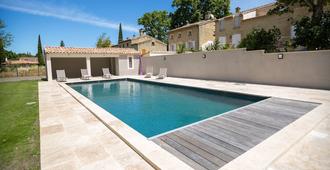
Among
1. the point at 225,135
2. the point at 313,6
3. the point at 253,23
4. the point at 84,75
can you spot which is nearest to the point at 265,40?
the point at 313,6

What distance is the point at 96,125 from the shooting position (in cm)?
482

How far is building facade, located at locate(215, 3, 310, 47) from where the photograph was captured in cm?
1683

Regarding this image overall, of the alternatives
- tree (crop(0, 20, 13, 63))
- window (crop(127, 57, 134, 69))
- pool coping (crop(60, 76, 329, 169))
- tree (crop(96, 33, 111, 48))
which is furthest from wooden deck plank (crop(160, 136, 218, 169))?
tree (crop(96, 33, 111, 48))

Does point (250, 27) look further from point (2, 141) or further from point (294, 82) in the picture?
point (2, 141)

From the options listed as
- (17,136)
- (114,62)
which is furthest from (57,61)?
(17,136)

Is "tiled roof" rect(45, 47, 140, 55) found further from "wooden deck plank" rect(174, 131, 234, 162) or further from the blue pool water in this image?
"wooden deck plank" rect(174, 131, 234, 162)

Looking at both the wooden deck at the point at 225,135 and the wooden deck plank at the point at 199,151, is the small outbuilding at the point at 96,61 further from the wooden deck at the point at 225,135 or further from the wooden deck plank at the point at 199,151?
the wooden deck plank at the point at 199,151

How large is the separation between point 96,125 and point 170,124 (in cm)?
226

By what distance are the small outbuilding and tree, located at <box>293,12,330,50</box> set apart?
15539 millimetres

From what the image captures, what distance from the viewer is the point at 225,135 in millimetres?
4035

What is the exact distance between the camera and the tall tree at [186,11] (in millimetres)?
37312

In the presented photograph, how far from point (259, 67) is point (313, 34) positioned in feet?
13.5

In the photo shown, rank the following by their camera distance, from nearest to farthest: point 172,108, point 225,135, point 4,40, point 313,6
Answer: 1. point 225,135
2. point 172,108
3. point 313,6
4. point 4,40

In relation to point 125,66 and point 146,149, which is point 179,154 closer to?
point 146,149
